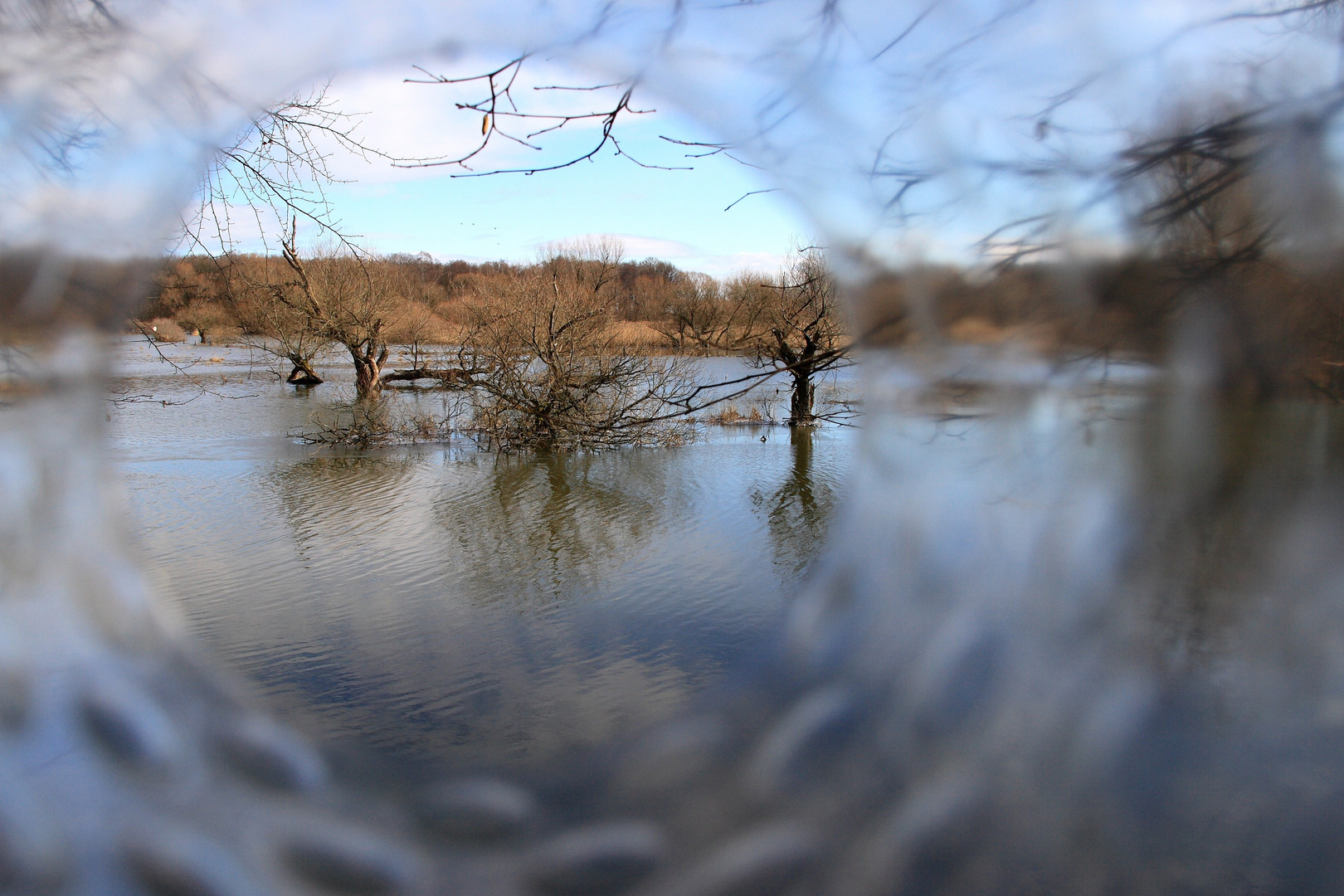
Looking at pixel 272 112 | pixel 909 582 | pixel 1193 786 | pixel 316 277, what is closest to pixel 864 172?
pixel 909 582

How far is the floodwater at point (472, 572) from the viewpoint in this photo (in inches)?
139

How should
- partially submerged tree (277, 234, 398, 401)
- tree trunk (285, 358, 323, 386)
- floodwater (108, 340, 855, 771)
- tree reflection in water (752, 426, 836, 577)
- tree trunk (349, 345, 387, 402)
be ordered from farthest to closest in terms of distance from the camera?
tree trunk (285, 358, 323, 386)
tree trunk (349, 345, 387, 402)
partially submerged tree (277, 234, 398, 401)
tree reflection in water (752, 426, 836, 577)
floodwater (108, 340, 855, 771)

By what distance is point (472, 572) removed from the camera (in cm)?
553

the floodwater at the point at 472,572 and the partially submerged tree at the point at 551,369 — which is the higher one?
the partially submerged tree at the point at 551,369

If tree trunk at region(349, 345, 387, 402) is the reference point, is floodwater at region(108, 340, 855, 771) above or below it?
below

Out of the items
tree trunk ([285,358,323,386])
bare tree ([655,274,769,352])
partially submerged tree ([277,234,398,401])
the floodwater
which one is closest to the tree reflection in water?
the floodwater

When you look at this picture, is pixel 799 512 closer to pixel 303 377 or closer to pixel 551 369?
pixel 551 369

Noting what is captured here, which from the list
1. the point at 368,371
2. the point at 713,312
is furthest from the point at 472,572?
the point at 368,371

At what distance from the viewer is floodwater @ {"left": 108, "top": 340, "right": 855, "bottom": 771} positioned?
3.52m

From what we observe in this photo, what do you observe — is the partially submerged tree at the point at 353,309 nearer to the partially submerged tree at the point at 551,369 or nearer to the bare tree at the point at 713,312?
the partially submerged tree at the point at 551,369

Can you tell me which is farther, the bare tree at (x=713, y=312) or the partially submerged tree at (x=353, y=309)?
the partially submerged tree at (x=353, y=309)

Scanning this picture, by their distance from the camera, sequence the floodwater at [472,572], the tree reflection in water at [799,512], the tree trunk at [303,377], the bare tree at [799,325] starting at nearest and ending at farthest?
1. the floodwater at [472,572]
2. the bare tree at [799,325]
3. the tree reflection in water at [799,512]
4. the tree trunk at [303,377]

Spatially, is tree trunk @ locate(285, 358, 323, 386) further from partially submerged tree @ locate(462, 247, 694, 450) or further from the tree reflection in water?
the tree reflection in water

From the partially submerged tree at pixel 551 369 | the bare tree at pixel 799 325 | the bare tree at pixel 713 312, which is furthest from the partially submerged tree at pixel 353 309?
the bare tree at pixel 799 325
